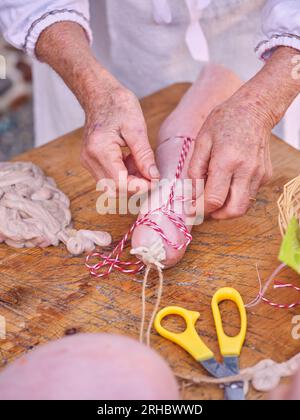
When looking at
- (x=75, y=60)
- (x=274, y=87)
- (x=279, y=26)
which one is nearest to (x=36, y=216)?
(x=75, y=60)

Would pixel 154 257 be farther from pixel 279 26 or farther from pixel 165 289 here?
pixel 279 26

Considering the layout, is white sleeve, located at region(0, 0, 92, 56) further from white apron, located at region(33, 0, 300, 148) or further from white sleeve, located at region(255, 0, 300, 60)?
white sleeve, located at region(255, 0, 300, 60)

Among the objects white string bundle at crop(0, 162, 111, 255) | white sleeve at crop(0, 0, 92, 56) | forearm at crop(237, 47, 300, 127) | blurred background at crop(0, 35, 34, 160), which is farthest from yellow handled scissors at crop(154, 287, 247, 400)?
blurred background at crop(0, 35, 34, 160)

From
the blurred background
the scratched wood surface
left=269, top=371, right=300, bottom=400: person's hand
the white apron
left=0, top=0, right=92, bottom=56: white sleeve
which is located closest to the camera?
left=269, top=371, right=300, bottom=400: person's hand

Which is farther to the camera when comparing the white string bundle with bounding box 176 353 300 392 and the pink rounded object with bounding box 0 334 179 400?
the white string bundle with bounding box 176 353 300 392

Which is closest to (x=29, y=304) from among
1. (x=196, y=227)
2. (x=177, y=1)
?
(x=196, y=227)

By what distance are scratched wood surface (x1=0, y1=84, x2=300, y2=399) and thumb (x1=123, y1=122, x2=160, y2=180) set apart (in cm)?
17

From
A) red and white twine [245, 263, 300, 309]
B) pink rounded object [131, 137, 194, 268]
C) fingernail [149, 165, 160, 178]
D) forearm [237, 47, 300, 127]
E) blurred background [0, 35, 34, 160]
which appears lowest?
blurred background [0, 35, 34, 160]

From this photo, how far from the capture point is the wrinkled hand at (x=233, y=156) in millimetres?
1282

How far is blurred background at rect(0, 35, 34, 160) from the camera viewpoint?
11.2ft

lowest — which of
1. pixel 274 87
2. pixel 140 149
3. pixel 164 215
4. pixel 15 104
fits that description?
pixel 15 104

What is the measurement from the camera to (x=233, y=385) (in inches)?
40.3

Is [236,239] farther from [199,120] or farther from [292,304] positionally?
[199,120]

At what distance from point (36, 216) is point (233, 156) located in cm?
46
